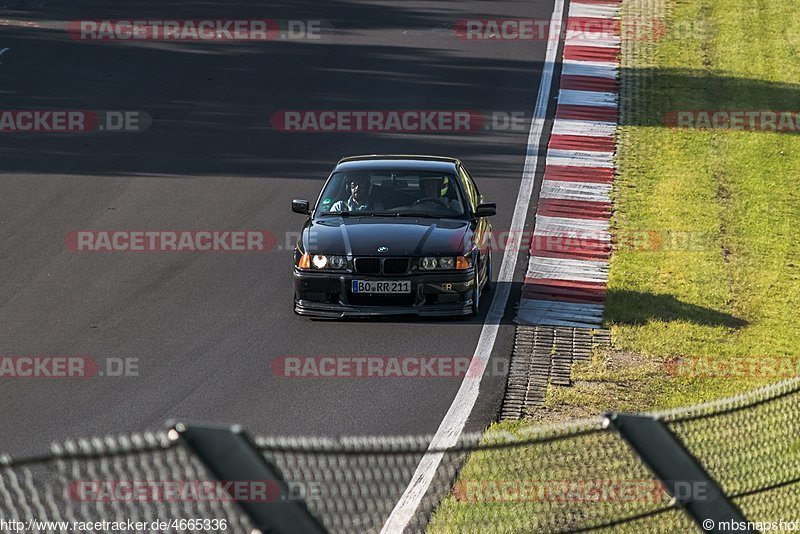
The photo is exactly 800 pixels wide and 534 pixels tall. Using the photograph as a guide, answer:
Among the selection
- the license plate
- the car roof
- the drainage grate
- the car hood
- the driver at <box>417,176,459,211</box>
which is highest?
the car roof

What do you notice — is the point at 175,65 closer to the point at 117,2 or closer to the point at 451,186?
the point at 117,2

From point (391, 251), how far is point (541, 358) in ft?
6.68

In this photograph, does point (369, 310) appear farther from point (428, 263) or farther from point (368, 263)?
point (428, 263)

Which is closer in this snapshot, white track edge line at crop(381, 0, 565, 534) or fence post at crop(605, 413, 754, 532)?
fence post at crop(605, 413, 754, 532)

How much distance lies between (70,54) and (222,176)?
914 cm

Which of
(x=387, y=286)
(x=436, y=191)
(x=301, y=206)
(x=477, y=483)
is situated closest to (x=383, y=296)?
(x=387, y=286)

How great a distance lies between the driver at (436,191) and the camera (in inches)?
574

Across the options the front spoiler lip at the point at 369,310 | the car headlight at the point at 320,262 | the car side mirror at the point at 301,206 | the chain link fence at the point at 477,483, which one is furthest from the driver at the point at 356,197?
the chain link fence at the point at 477,483

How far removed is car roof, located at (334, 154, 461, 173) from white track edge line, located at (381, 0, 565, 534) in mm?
1552

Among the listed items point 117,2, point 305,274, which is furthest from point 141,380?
point 117,2

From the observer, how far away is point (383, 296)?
43.6ft

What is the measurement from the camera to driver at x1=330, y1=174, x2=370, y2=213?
14.5 m

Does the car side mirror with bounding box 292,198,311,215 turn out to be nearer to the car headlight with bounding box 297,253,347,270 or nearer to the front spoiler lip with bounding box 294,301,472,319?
the car headlight with bounding box 297,253,347,270

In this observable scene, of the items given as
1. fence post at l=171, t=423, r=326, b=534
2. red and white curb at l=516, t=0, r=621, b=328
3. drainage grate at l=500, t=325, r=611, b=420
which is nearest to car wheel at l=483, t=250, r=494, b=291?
red and white curb at l=516, t=0, r=621, b=328
